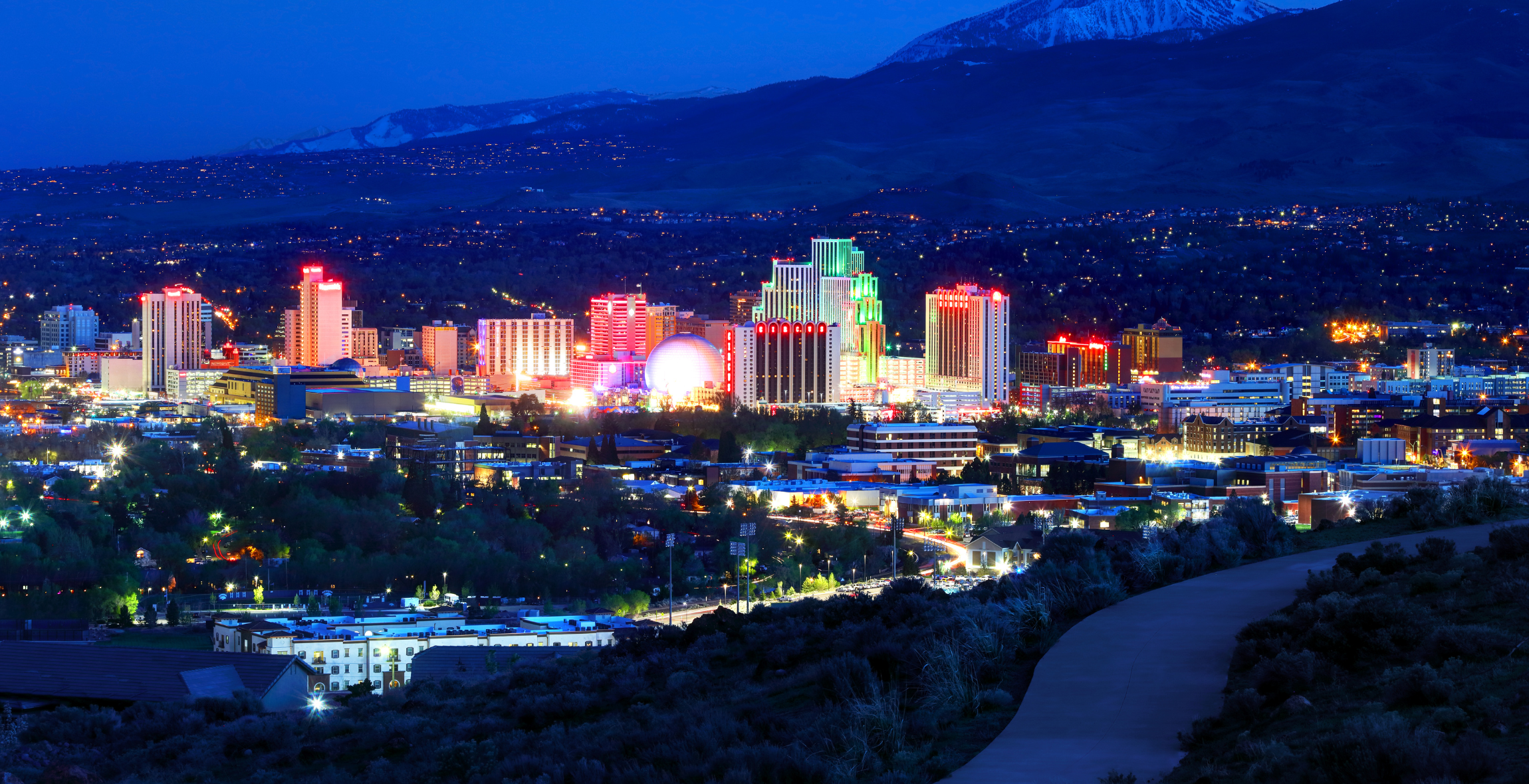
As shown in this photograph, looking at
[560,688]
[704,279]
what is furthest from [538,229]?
[560,688]

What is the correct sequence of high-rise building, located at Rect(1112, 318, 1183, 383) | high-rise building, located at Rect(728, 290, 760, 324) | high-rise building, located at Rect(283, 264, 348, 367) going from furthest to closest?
1. high-rise building, located at Rect(728, 290, 760, 324)
2. high-rise building, located at Rect(283, 264, 348, 367)
3. high-rise building, located at Rect(1112, 318, 1183, 383)

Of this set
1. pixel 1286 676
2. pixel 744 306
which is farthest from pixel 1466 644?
pixel 744 306

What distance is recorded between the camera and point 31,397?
71.6 meters

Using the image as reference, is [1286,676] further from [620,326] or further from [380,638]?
[620,326]

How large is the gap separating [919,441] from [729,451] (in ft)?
16.2

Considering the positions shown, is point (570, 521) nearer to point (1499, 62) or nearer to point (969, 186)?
point (969, 186)

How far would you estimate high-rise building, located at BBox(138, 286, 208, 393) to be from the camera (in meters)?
80.9

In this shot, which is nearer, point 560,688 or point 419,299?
point 560,688

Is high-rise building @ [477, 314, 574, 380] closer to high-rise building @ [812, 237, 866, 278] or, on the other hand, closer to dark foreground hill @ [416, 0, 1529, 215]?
high-rise building @ [812, 237, 866, 278]

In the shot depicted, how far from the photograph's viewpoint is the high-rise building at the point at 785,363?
72062mm

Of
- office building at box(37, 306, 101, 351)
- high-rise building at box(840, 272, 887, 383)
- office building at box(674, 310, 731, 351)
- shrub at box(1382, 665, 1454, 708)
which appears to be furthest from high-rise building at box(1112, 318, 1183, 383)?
shrub at box(1382, 665, 1454, 708)

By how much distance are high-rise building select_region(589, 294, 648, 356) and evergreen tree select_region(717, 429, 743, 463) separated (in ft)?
102

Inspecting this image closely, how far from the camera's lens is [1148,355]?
77.2 meters

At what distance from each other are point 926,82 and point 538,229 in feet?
180
